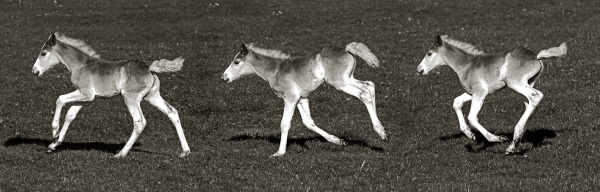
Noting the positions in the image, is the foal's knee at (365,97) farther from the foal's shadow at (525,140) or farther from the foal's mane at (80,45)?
the foal's mane at (80,45)

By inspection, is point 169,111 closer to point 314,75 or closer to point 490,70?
point 314,75

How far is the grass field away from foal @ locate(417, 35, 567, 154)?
690mm

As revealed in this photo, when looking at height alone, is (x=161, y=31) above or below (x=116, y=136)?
below

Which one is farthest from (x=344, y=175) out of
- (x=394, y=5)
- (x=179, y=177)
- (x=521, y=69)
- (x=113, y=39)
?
(x=394, y=5)

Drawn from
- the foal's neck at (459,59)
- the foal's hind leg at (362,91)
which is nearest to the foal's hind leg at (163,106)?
the foal's hind leg at (362,91)

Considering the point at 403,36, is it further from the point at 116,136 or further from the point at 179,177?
the point at 179,177

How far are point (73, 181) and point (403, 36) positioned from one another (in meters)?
18.6

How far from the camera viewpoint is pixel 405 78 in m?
23.8

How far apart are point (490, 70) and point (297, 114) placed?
6365 millimetres

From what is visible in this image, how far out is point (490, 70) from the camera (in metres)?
15.3

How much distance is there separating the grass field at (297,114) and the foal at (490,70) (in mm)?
690

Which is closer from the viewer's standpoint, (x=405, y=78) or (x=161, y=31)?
(x=405, y=78)

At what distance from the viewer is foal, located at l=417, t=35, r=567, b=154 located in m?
14.7

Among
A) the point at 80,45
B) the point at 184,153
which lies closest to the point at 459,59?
the point at 184,153
